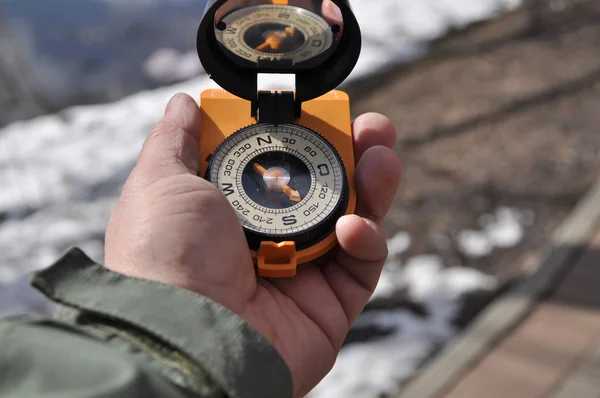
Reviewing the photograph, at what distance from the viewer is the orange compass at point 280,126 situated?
1353 mm

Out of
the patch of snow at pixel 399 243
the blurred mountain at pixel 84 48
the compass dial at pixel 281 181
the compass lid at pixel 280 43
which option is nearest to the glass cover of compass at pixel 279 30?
the compass lid at pixel 280 43

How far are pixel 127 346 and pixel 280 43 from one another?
754 millimetres

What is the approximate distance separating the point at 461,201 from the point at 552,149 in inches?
22.0

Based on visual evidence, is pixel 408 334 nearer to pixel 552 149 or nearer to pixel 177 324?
pixel 552 149

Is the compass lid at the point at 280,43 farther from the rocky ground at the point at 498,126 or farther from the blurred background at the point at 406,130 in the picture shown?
the rocky ground at the point at 498,126

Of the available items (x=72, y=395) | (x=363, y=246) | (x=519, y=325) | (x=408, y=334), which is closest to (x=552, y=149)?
(x=519, y=325)

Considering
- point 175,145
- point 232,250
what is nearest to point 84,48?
point 175,145

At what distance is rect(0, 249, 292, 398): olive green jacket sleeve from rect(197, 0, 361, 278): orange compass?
31 cm

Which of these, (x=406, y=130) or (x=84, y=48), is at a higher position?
(x=84, y=48)

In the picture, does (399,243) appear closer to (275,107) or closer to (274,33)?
(275,107)

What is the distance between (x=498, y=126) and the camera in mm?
3004

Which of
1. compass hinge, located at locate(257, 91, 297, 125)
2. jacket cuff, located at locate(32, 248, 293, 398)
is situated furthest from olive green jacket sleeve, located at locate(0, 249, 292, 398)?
compass hinge, located at locate(257, 91, 297, 125)

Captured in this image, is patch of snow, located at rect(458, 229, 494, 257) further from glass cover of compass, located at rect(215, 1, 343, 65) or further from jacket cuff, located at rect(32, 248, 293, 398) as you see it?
jacket cuff, located at rect(32, 248, 293, 398)

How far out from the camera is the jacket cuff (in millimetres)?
948
